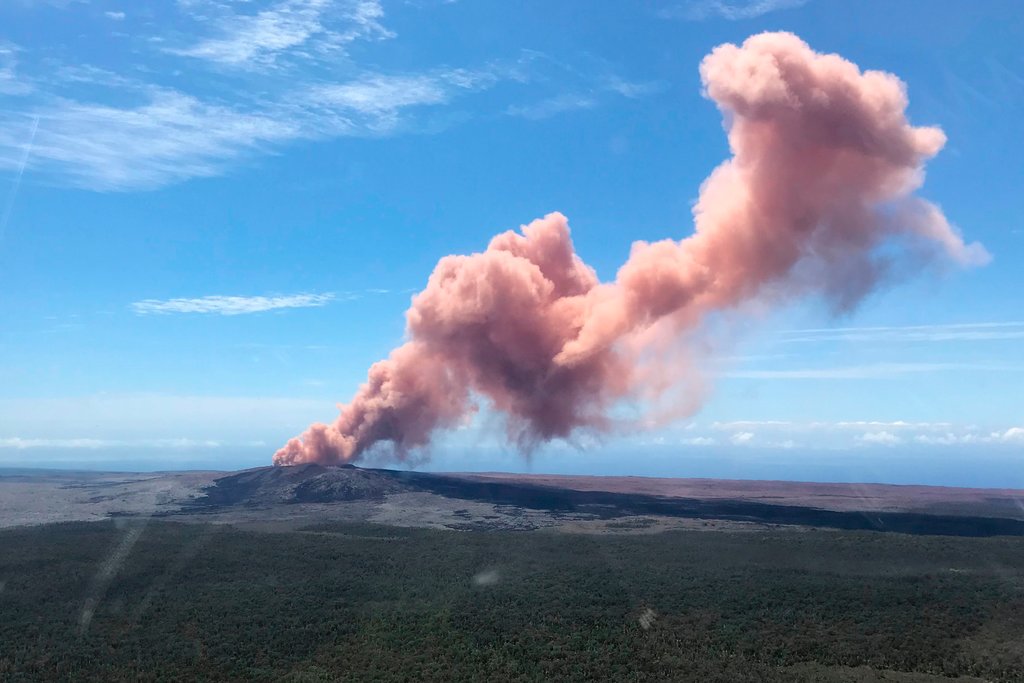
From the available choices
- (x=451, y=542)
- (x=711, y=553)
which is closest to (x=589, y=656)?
(x=711, y=553)

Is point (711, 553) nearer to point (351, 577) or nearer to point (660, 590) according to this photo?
point (660, 590)

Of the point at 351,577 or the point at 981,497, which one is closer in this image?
the point at 351,577

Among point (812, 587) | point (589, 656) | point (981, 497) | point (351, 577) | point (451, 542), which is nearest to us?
point (589, 656)

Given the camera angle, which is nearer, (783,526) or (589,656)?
(589,656)

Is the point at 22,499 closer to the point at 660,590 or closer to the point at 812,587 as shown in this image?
the point at 660,590

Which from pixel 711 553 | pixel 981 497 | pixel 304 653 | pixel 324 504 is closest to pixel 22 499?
pixel 324 504

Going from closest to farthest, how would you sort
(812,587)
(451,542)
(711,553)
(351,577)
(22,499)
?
(812,587) → (351,577) → (711,553) → (451,542) → (22,499)

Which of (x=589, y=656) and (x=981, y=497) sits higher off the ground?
(x=981, y=497)

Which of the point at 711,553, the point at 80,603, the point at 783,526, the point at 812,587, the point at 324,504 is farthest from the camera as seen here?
the point at 324,504

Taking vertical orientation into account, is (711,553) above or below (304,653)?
above
